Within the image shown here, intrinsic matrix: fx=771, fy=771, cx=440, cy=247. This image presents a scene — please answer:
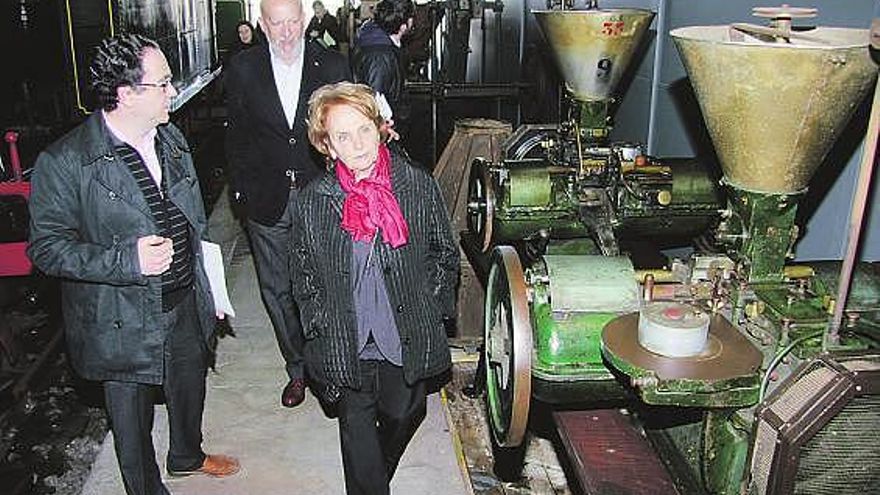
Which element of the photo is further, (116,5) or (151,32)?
(151,32)

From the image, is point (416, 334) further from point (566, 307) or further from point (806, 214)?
point (806, 214)

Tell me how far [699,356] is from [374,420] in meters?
1.23

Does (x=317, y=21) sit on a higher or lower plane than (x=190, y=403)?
higher

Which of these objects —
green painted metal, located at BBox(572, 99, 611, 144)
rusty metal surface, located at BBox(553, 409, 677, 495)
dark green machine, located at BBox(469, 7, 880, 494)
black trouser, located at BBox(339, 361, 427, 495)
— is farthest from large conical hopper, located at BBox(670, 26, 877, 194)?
green painted metal, located at BBox(572, 99, 611, 144)

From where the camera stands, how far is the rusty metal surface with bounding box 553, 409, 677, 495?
2.13 meters

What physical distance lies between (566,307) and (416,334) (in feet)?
1.99

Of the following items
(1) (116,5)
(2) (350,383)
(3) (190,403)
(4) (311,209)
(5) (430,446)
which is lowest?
(5) (430,446)

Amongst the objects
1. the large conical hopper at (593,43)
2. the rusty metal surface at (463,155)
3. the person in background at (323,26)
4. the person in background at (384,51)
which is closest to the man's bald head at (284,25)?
the person in background at (384,51)

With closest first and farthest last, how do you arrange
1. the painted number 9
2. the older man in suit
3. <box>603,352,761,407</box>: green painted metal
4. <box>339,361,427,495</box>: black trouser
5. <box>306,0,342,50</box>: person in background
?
<box>603,352,761,407</box>: green painted metal, <box>339,361,427,495</box>: black trouser, the older man in suit, the painted number 9, <box>306,0,342,50</box>: person in background

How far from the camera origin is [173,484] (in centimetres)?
318

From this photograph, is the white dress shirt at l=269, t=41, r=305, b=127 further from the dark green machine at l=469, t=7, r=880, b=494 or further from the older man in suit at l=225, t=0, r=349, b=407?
the dark green machine at l=469, t=7, r=880, b=494

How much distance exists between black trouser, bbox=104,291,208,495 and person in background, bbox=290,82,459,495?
0.48 meters

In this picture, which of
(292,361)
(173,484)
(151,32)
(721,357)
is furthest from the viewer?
(151,32)

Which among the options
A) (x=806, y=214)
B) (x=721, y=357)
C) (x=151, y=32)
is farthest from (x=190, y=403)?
(x=151, y=32)
